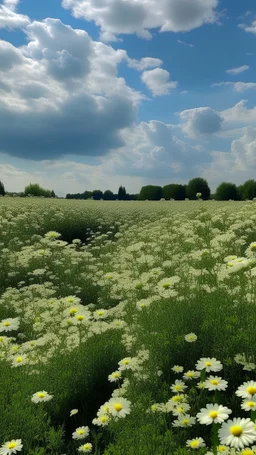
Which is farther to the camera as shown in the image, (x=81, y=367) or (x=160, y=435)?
(x=81, y=367)

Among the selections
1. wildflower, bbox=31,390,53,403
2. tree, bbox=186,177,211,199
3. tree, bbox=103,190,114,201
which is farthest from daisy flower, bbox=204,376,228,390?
tree, bbox=103,190,114,201

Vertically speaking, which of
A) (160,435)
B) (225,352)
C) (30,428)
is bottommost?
(30,428)

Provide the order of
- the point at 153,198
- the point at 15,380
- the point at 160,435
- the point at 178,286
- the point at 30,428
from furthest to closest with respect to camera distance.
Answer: the point at 153,198 → the point at 178,286 → the point at 15,380 → the point at 30,428 → the point at 160,435

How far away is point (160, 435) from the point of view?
366 cm

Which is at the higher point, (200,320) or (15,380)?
(200,320)

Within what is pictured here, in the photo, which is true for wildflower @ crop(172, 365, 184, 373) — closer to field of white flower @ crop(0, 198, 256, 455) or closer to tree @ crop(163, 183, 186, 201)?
field of white flower @ crop(0, 198, 256, 455)

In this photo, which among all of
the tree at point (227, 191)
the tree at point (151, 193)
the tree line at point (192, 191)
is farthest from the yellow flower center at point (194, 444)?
the tree at point (151, 193)

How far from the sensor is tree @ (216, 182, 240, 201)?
131 feet

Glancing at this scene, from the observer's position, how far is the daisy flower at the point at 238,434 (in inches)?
85.2

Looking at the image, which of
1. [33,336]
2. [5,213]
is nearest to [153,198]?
[5,213]

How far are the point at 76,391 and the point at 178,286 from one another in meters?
2.13

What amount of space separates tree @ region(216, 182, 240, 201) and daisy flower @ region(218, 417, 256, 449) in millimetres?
38408

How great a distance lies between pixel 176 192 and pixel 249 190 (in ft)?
22.7

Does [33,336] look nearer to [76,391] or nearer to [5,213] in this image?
[76,391]
